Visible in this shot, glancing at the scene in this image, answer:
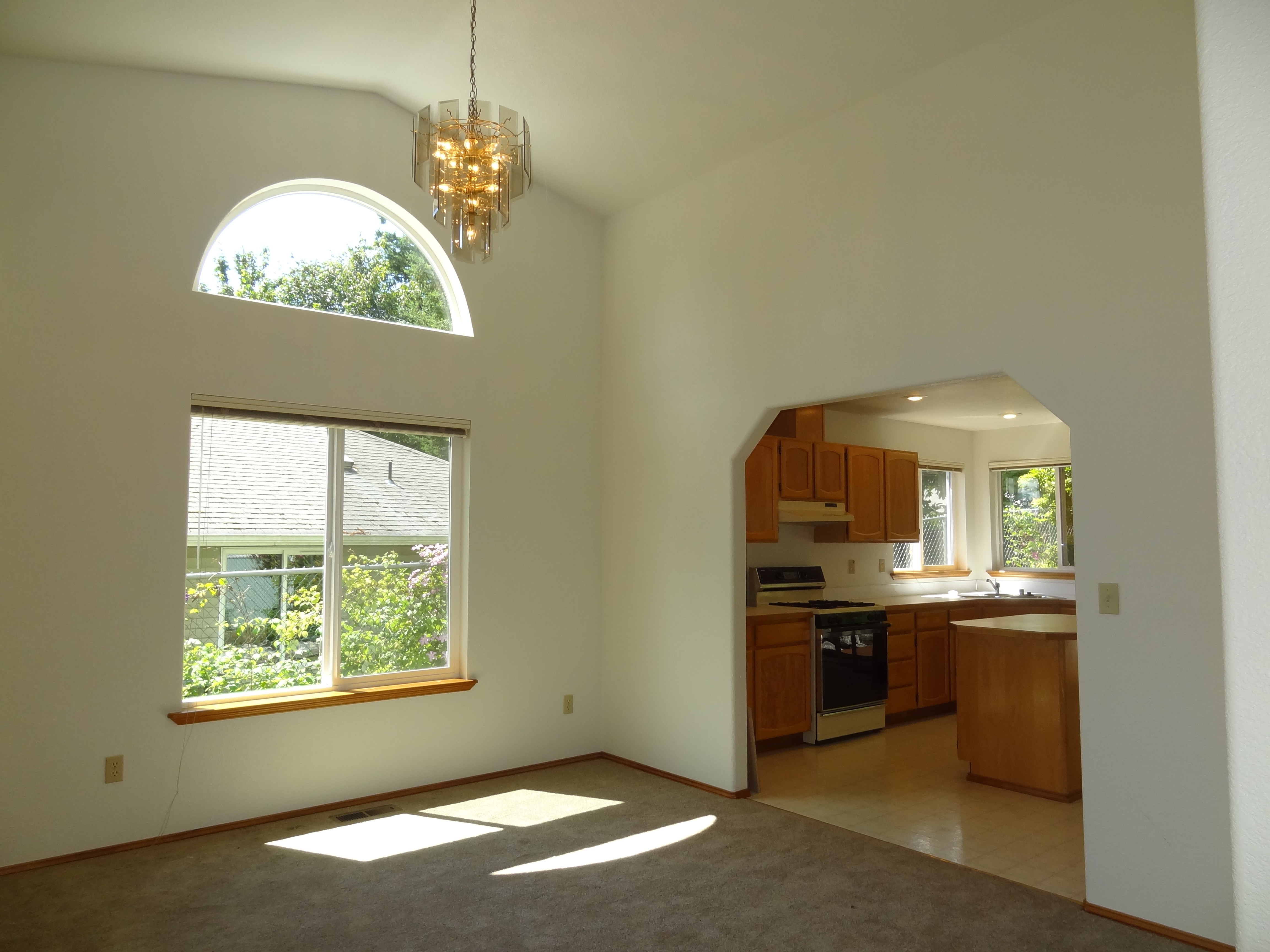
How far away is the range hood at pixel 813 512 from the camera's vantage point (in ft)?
19.5

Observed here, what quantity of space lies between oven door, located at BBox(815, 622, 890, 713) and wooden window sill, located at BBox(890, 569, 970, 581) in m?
1.38

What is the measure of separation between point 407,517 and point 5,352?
193 cm

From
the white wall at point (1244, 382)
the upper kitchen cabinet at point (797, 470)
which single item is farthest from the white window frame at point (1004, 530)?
the white wall at point (1244, 382)

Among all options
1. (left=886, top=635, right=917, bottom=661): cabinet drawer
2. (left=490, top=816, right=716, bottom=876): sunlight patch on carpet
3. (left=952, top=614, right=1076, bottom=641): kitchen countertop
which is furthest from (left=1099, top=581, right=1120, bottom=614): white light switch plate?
(left=886, top=635, right=917, bottom=661): cabinet drawer

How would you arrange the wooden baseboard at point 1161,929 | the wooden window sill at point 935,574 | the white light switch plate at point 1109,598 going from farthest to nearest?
the wooden window sill at point 935,574 → the white light switch plate at point 1109,598 → the wooden baseboard at point 1161,929

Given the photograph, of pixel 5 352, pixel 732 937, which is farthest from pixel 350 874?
pixel 5 352

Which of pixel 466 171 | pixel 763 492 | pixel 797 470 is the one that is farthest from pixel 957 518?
pixel 466 171

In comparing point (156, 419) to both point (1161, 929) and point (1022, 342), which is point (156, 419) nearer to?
point (1022, 342)

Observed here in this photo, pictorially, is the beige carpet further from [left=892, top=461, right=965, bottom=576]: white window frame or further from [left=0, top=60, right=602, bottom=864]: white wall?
[left=892, top=461, right=965, bottom=576]: white window frame

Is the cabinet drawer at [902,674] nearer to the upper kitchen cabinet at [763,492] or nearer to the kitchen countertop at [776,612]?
the kitchen countertop at [776,612]

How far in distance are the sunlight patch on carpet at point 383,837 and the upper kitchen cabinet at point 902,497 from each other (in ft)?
13.9

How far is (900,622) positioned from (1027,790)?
1.93 metres

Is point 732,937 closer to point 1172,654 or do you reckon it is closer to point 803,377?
point 1172,654

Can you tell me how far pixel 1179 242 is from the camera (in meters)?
2.95
